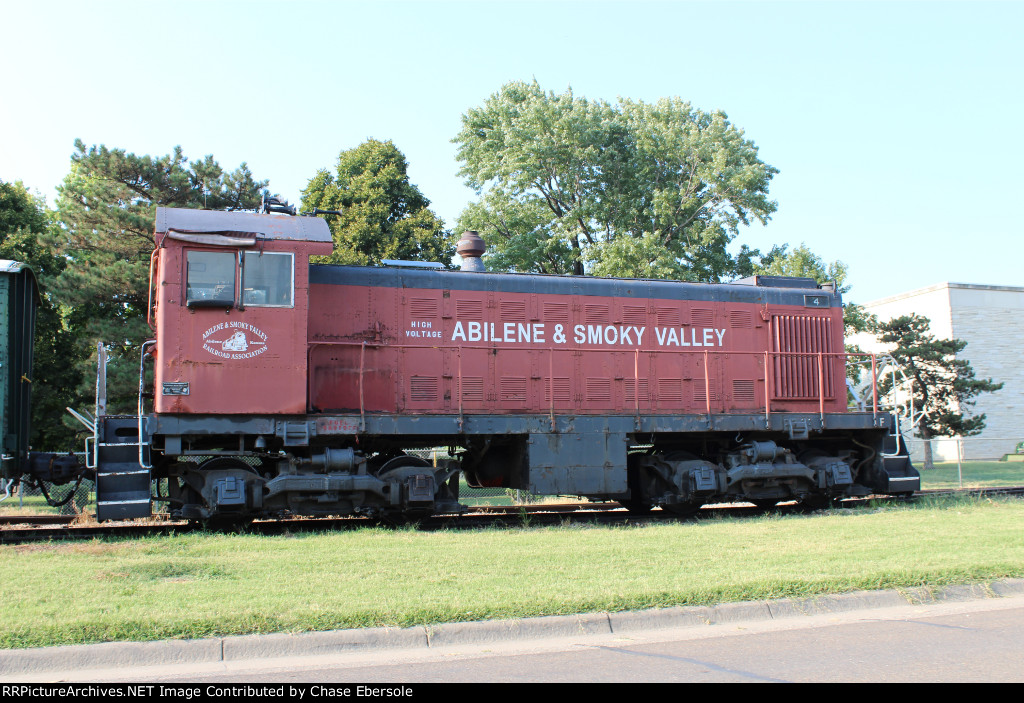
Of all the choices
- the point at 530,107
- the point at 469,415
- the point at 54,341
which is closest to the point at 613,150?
the point at 530,107

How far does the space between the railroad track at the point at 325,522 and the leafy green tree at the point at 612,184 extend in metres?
17.6

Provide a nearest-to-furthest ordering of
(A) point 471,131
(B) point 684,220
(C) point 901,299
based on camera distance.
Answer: (B) point 684,220, (A) point 471,131, (C) point 901,299

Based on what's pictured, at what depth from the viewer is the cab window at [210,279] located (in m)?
10.1

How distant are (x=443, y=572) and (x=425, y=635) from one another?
1.79 meters

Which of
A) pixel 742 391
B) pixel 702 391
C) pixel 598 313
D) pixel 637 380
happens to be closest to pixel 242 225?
pixel 598 313

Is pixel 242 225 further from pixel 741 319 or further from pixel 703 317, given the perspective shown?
pixel 741 319

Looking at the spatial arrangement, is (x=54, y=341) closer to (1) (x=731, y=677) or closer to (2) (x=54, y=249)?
(2) (x=54, y=249)

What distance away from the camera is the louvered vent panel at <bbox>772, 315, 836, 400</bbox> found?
13.6 metres

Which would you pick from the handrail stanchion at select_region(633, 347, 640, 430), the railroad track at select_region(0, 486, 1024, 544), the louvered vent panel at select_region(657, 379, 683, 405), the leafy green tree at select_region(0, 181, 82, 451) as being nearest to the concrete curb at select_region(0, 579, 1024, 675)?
the railroad track at select_region(0, 486, 1024, 544)

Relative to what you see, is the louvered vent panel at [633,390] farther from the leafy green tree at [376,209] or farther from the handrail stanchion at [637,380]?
the leafy green tree at [376,209]

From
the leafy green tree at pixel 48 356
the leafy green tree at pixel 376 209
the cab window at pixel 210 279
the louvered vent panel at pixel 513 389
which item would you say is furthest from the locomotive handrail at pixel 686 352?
the leafy green tree at pixel 376 209

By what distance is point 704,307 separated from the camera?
534 inches

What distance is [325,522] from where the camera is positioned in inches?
456
